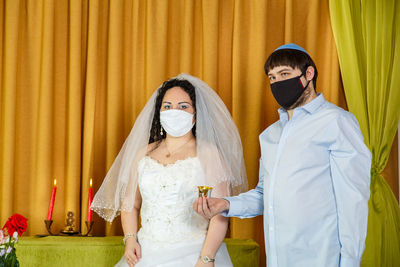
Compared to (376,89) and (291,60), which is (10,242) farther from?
(376,89)

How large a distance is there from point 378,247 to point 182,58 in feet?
6.13

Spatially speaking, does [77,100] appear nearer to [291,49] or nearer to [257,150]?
[257,150]

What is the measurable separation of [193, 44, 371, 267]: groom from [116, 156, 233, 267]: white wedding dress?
0.39m

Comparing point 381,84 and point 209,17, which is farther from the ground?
point 209,17

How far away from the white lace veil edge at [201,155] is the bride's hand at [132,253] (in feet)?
0.66

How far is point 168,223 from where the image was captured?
2367 mm

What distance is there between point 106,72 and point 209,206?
175 centimetres

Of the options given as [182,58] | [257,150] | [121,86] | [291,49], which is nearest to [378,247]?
[257,150]

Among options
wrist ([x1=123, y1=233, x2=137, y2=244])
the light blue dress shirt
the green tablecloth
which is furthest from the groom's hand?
the green tablecloth

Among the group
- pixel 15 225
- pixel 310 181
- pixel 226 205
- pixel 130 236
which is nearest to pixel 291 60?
pixel 310 181

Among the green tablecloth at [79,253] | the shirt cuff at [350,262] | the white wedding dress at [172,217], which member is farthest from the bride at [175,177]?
the shirt cuff at [350,262]

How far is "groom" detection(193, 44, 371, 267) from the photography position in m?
1.76

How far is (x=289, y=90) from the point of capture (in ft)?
6.55

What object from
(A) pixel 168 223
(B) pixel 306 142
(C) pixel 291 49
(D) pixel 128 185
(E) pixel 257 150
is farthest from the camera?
(E) pixel 257 150
